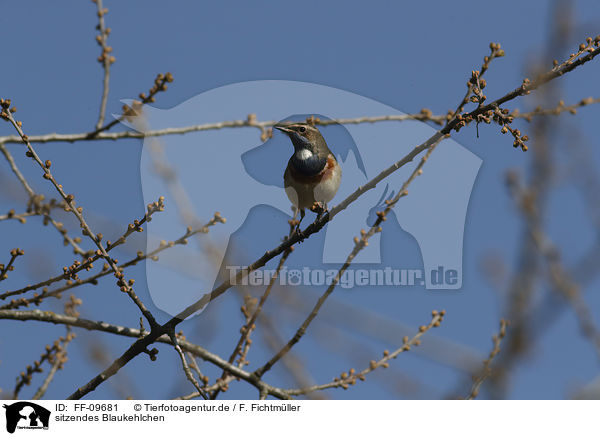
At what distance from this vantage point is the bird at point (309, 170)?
6.00 metres

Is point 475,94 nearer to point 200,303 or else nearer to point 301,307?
point 301,307

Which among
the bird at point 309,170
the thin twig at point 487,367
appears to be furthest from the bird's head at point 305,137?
the thin twig at point 487,367

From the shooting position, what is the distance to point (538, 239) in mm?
3166

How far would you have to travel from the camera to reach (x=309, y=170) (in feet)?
20.1

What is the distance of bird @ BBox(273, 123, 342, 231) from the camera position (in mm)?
6000

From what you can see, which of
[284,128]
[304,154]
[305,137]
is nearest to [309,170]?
[304,154]

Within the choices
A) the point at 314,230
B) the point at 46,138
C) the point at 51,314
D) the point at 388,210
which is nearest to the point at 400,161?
the point at 388,210
